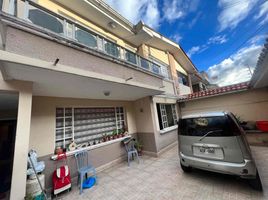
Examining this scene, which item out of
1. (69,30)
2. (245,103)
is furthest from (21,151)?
(245,103)

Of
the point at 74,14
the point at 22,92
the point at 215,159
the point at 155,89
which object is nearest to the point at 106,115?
the point at 155,89

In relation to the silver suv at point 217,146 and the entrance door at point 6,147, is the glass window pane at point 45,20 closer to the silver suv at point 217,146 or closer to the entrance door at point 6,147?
the silver suv at point 217,146

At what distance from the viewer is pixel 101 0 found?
6.30 m

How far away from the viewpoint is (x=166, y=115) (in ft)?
28.4

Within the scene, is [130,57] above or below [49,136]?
above

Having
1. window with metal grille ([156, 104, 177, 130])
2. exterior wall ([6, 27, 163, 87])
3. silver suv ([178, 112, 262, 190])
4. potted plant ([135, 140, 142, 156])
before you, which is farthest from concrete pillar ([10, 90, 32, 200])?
window with metal grille ([156, 104, 177, 130])

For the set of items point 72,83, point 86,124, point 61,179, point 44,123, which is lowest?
point 61,179

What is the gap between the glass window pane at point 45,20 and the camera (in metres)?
2.76

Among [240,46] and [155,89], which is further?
[240,46]

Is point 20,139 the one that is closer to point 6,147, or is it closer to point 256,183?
point 6,147

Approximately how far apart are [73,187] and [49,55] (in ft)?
13.8

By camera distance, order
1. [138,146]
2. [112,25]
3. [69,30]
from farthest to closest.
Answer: [112,25], [138,146], [69,30]

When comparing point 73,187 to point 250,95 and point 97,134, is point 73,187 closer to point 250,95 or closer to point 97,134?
point 97,134

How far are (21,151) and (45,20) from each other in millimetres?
3118
